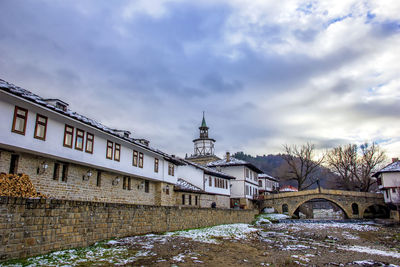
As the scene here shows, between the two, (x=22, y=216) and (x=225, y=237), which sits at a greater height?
(x=22, y=216)

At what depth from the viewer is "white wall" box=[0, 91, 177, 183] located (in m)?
12.6

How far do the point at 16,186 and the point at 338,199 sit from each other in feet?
136

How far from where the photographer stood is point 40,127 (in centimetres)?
1429

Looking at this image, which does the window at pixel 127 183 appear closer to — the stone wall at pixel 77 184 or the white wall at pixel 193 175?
the stone wall at pixel 77 184

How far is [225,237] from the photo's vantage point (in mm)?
17750

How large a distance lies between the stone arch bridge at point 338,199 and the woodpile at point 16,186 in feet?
126

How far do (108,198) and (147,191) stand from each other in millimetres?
4972

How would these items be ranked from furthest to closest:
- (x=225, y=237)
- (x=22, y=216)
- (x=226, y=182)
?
(x=226, y=182) < (x=225, y=237) < (x=22, y=216)

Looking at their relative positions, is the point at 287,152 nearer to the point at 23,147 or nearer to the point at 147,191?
the point at 147,191

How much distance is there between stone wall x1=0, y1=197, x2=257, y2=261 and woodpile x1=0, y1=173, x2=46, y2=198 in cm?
309

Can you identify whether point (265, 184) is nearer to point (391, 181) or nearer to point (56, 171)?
point (391, 181)

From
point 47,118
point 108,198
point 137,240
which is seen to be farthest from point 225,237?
point 47,118

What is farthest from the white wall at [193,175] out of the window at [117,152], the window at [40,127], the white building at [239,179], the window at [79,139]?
the window at [40,127]

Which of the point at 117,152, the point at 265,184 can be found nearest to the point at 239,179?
the point at 265,184
